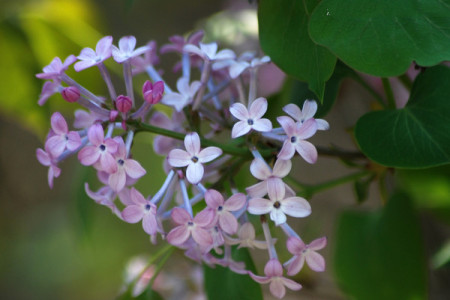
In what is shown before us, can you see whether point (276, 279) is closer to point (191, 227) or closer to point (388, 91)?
point (191, 227)

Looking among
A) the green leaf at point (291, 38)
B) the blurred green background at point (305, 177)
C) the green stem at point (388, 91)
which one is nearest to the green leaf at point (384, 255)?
the blurred green background at point (305, 177)

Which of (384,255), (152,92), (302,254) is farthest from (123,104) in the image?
(384,255)

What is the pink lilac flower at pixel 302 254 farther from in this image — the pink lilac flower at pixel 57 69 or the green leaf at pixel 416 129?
the pink lilac flower at pixel 57 69

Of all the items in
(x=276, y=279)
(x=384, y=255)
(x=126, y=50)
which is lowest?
(x=384, y=255)

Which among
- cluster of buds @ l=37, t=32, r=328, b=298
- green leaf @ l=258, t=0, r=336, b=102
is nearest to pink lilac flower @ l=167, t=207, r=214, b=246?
cluster of buds @ l=37, t=32, r=328, b=298

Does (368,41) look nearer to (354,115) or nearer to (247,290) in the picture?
(247,290)

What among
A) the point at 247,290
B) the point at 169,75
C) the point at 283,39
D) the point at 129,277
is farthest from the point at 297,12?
the point at 169,75

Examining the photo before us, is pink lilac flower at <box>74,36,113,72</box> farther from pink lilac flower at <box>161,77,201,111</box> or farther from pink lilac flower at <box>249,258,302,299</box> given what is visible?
pink lilac flower at <box>249,258,302,299</box>
